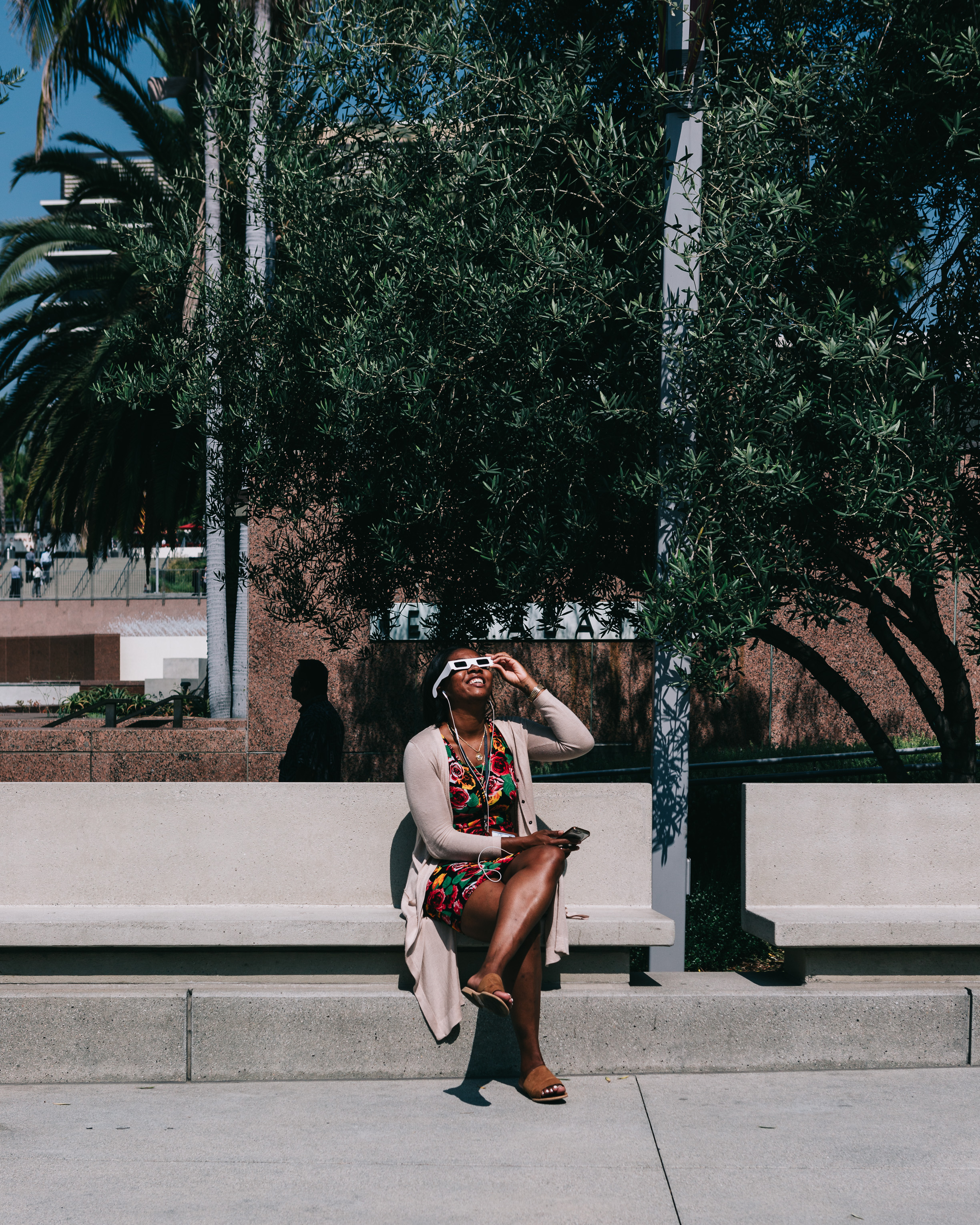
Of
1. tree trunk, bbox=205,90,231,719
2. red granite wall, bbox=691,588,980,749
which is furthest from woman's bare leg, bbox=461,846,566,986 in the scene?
red granite wall, bbox=691,588,980,749

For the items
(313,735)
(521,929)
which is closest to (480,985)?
(521,929)

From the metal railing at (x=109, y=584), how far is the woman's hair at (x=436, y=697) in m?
27.4

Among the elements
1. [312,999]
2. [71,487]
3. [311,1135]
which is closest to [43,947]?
[312,999]

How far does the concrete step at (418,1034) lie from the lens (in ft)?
15.2

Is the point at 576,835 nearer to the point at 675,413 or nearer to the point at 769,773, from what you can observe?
the point at 675,413

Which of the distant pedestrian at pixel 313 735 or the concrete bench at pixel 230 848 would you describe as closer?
the concrete bench at pixel 230 848

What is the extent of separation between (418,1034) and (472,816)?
87 cm

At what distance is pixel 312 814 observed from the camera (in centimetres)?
502

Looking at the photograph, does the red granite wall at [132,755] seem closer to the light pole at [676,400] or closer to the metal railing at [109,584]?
the light pole at [676,400]

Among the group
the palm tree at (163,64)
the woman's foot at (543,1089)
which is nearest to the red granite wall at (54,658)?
the palm tree at (163,64)

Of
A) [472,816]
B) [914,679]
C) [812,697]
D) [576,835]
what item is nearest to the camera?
[576,835]

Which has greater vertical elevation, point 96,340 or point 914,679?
point 96,340

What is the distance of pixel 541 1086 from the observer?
4281 mm

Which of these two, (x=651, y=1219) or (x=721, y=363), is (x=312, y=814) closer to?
(x=651, y=1219)
